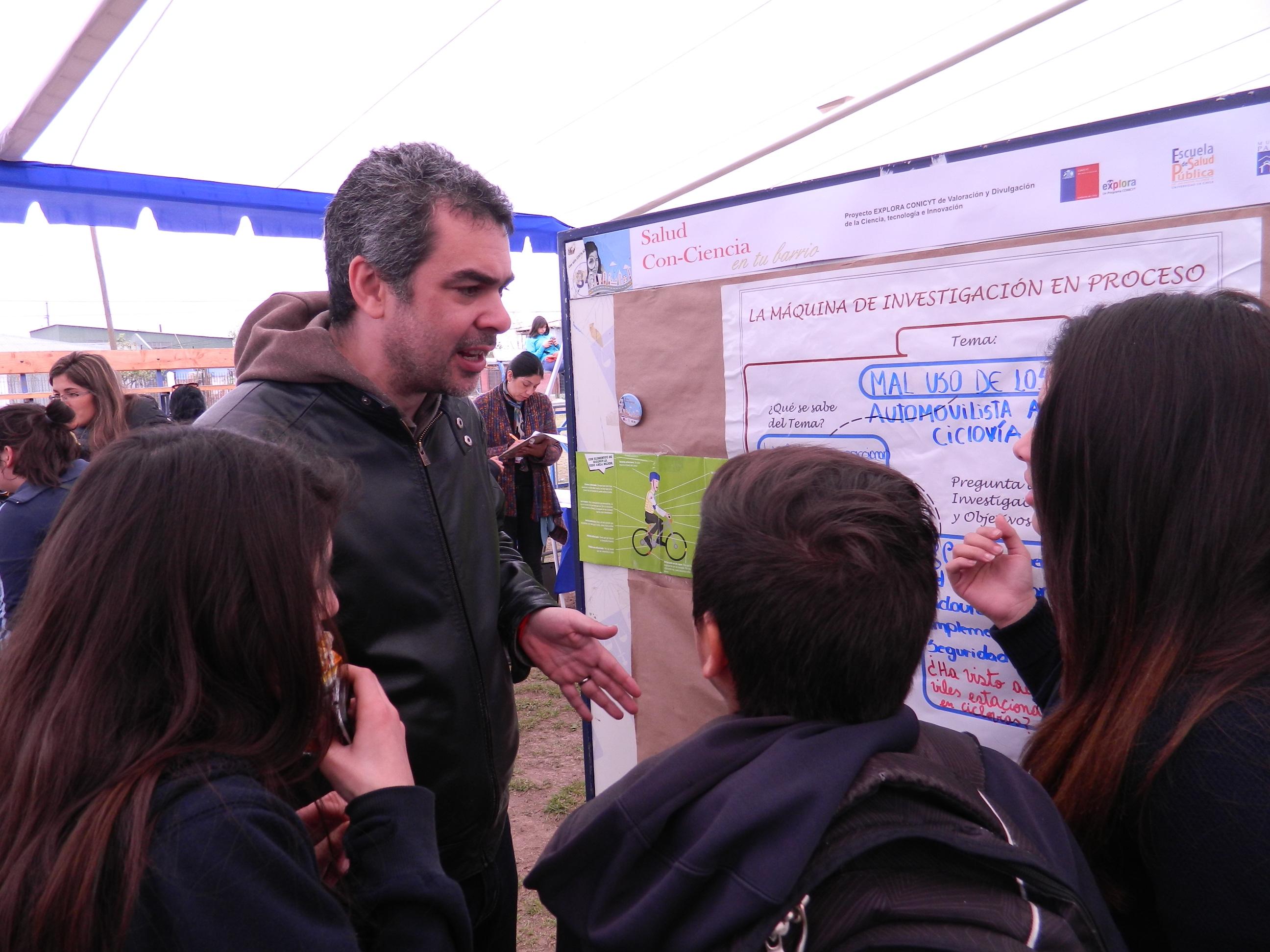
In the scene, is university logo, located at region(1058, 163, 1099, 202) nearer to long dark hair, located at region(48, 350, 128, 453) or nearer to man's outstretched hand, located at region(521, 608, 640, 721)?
man's outstretched hand, located at region(521, 608, 640, 721)

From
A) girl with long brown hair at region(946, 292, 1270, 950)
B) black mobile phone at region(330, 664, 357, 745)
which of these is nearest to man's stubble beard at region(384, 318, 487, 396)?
black mobile phone at region(330, 664, 357, 745)

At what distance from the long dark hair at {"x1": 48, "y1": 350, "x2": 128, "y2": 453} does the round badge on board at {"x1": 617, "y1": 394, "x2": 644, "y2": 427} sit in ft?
11.5

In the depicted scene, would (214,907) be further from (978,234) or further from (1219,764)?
(978,234)

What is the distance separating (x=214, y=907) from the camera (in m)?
0.72

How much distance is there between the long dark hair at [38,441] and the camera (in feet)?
10.4

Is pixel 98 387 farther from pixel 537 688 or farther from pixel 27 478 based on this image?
pixel 537 688

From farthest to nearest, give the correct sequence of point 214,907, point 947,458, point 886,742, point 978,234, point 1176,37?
point 1176,37, point 947,458, point 978,234, point 886,742, point 214,907

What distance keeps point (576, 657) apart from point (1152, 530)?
116 centimetres

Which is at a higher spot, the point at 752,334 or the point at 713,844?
the point at 752,334

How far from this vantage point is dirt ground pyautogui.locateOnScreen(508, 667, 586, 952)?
3.07 m

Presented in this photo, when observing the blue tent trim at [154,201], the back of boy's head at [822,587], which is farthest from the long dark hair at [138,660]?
the blue tent trim at [154,201]

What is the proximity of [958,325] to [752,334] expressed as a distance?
52cm

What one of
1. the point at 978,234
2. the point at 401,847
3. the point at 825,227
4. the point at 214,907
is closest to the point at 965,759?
the point at 401,847

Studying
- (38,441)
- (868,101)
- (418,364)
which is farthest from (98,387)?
(868,101)
